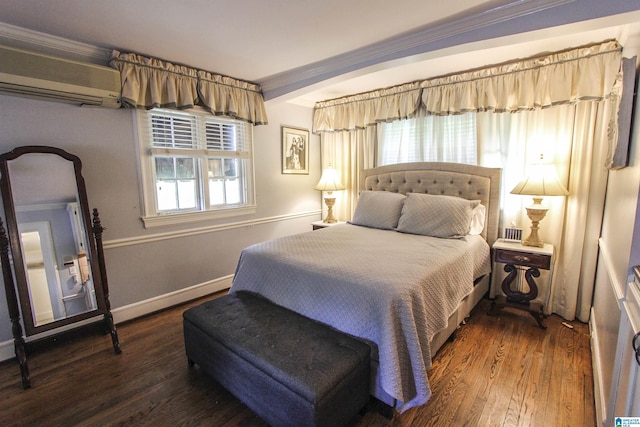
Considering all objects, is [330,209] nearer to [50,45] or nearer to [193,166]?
[193,166]

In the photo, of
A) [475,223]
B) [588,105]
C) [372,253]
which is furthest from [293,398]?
[588,105]

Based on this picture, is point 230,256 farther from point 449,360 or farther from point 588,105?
point 588,105

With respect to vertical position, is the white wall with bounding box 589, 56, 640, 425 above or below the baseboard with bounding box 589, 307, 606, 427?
above

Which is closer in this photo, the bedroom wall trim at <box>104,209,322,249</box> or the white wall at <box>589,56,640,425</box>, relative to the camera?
the white wall at <box>589,56,640,425</box>

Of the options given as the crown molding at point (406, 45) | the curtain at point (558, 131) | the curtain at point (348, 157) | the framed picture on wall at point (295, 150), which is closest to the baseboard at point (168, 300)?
the framed picture on wall at point (295, 150)

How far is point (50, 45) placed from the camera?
6.82ft

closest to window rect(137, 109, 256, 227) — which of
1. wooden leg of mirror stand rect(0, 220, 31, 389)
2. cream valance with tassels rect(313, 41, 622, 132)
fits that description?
wooden leg of mirror stand rect(0, 220, 31, 389)

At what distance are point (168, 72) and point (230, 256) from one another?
1.96m

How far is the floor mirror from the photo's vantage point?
77.0 inches

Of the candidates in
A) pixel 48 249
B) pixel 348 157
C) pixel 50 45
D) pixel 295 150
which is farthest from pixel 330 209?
pixel 50 45

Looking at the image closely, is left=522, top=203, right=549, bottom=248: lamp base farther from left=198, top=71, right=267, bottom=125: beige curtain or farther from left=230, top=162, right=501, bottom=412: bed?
left=198, top=71, right=267, bottom=125: beige curtain

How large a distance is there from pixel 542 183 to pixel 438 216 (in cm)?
84

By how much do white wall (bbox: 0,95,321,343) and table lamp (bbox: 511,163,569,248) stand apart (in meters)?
2.68

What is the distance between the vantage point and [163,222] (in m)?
2.75
